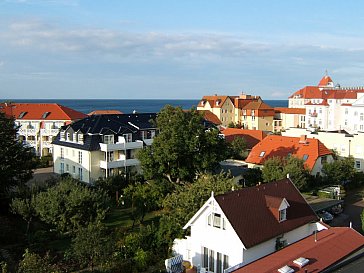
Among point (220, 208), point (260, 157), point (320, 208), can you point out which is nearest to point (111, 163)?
point (260, 157)

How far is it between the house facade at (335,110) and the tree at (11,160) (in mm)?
58018

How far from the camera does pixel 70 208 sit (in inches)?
936

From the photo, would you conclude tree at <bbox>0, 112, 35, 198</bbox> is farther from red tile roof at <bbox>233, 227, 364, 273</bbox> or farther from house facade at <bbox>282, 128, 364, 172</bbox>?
house facade at <bbox>282, 128, 364, 172</bbox>

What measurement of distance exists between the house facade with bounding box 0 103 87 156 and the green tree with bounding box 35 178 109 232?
37.2 m

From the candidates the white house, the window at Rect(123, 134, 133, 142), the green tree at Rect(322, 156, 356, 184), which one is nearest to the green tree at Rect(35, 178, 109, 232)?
the white house

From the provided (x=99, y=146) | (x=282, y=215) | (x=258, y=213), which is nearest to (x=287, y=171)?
(x=282, y=215)

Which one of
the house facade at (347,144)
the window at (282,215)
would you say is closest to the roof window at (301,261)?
the window at (282,215)

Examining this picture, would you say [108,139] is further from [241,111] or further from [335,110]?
[335,110]

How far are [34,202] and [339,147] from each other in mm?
35562

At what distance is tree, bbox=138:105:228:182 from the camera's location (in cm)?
3347

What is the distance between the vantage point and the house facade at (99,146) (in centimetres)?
4253

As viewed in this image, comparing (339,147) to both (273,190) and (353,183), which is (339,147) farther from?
(273,190)

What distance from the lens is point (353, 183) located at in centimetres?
4122

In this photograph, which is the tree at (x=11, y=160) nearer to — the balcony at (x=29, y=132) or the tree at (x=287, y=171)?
the tree at (x=287, y=171)
